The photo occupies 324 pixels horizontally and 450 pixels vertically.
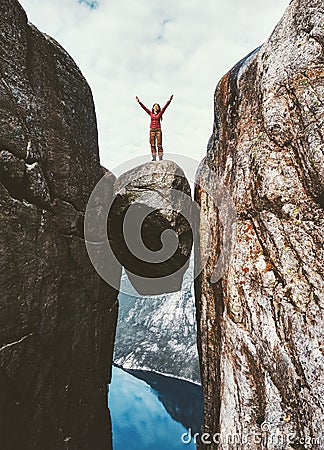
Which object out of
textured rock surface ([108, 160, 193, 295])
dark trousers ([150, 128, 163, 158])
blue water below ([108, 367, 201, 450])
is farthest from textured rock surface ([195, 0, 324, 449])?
blue water below ([108, 367, 201, 450])

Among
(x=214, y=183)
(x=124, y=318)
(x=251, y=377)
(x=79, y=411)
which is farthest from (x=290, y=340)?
(x=124, y=318)

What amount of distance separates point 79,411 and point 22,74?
36.2 ft

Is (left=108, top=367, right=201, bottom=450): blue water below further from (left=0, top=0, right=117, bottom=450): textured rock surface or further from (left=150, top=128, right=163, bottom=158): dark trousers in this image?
(left=150, top=128, right=163, bottom=158): dark trousers

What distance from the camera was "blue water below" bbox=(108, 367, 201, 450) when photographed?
1936 centimetres

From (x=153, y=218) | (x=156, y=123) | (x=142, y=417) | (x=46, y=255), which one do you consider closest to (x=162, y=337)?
(x=142, y=417)

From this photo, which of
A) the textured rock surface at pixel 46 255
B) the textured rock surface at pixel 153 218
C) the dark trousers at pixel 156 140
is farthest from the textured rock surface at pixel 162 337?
the dark trousers at pixel 156 140

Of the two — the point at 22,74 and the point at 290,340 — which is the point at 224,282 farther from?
the point at 22,74

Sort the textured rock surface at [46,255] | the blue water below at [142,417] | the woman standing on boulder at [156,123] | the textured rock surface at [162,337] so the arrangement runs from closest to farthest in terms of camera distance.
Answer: the textured rock surface at [46,255] → the woman standing on boulder at [156,123] → the blue water below at [142,417] → the textured rock surface at [162,337]

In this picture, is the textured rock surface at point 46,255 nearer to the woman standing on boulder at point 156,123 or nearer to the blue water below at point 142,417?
the woman standing on boulder at point 156,123

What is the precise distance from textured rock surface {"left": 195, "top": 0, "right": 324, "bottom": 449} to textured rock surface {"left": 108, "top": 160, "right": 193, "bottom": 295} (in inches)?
140

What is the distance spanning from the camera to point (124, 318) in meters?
38.4

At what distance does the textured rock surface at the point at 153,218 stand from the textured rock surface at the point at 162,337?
1996 centimetres

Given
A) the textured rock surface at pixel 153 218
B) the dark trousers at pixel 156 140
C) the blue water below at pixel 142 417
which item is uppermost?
the dark trousers at pixel 156 140

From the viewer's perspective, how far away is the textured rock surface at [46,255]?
27.1 feet
